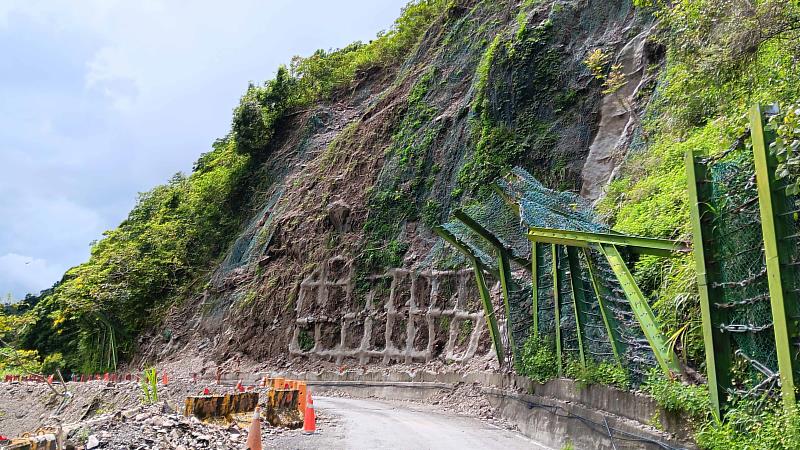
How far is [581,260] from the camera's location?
10055mm

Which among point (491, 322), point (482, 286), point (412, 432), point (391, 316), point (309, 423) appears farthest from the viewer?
point (391, 316)

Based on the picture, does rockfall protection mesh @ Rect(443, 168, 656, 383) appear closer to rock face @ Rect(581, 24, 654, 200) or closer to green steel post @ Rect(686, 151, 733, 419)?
green steel post @ Rect(686, 151, 733, 419)

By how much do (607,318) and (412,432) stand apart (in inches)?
148

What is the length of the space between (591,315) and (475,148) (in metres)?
13.7

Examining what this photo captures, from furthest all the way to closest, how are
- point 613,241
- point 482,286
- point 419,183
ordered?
1. point 419,183
2. point 482,286
3. point 613,241

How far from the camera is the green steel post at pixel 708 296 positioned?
6066 mm

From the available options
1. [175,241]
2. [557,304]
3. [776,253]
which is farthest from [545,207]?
[175,241]

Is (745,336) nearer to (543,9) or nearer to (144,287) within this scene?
(543,9)

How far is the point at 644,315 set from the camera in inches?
300

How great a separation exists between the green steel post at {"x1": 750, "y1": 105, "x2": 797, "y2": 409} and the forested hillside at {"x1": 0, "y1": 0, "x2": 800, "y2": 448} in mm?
228

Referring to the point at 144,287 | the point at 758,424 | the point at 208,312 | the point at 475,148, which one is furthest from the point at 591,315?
the point at 144,287

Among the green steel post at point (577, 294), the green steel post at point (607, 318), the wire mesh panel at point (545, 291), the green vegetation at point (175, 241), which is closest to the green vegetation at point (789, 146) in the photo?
the green steel post at point (607, 318)

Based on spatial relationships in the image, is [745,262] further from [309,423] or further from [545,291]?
[309,423]

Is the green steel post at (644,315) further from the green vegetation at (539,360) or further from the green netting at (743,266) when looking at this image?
the green vegetation at (539,360)
